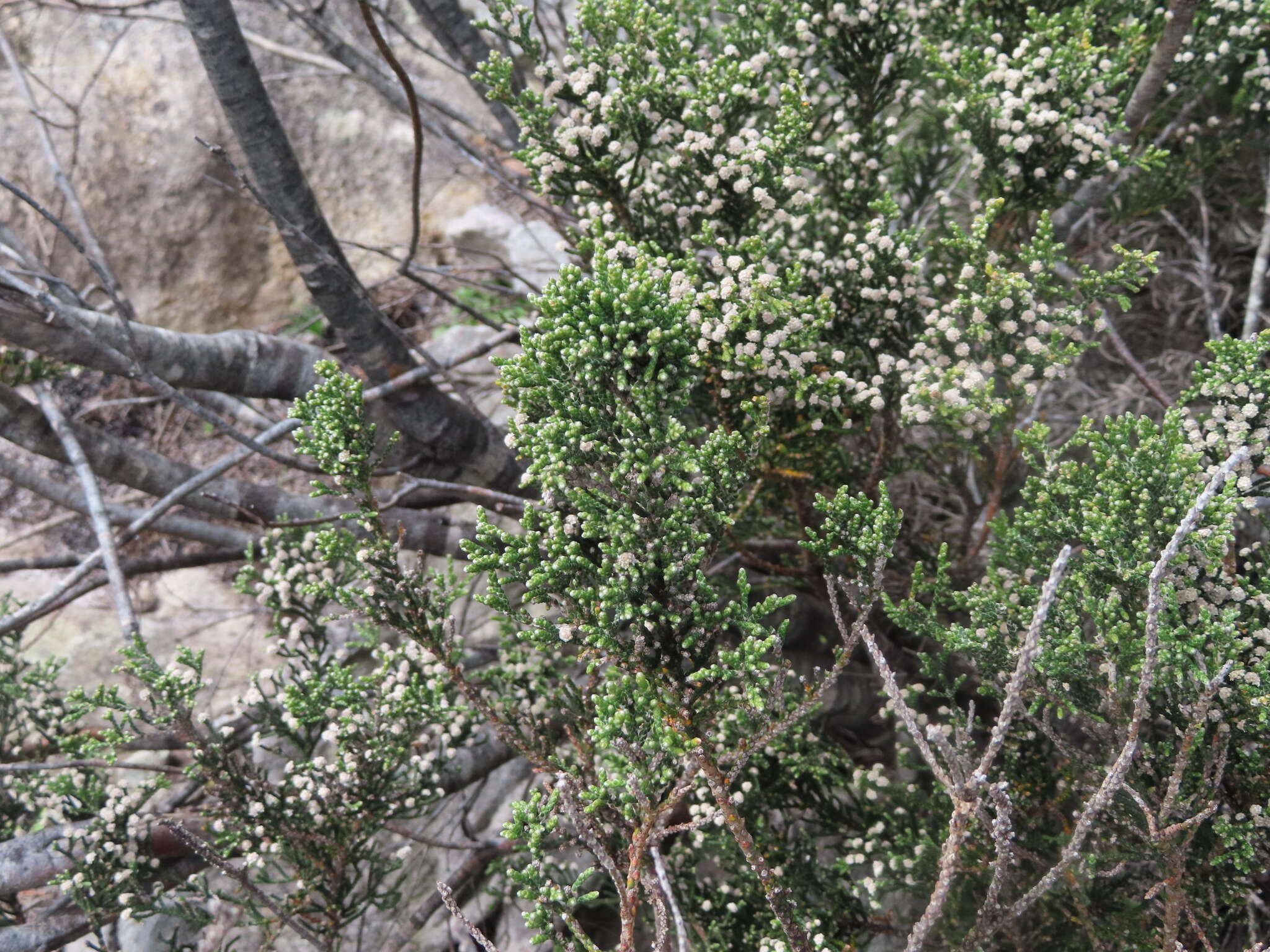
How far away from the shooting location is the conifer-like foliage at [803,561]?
5.85 ft

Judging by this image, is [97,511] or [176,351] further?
[97,511]

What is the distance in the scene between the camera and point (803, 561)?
2.83 m

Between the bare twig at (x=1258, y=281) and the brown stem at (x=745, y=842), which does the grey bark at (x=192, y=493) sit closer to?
the brown stem at (x=745, y=842)

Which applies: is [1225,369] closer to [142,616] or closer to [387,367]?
[387,367]

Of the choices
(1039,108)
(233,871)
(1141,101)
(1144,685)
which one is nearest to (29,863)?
(233,871)

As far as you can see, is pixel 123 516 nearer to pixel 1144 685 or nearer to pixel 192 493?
pixel 192 493

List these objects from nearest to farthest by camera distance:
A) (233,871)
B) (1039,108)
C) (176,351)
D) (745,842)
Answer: (745,842) → (233,871) → (1039,108) → (176,351)

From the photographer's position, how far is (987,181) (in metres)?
2.67

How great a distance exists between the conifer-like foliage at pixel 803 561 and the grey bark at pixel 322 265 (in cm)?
47

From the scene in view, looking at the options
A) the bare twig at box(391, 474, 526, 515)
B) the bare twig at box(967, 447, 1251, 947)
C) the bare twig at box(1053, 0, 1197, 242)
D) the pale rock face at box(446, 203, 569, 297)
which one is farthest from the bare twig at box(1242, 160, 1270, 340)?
the pale rock face at box(446, 203, 569, 297)

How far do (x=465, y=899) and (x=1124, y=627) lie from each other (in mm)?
2597

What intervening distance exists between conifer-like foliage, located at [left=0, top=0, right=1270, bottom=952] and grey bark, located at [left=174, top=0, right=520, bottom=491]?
47 cm

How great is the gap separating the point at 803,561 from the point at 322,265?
1.67 metres

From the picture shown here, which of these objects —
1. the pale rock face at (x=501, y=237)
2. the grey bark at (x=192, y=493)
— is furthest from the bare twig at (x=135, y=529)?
the pale rock face at (x=501, y=237)
